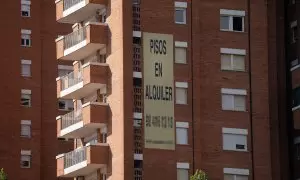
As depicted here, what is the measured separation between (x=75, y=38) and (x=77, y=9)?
1809 mm

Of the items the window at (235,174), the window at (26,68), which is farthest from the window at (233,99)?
the window at (26,68)

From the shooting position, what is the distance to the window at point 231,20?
88.6 m

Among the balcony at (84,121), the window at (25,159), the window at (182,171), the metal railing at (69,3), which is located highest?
the metal railing at (69,3)

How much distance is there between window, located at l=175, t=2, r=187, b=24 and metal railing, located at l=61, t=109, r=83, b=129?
329 inches

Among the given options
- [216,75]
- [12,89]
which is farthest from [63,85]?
[12,89]

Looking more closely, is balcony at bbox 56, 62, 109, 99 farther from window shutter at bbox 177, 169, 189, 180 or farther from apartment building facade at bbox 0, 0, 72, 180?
apartment building facade at bbox 0, 0, 72, 180

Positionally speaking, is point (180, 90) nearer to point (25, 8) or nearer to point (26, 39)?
point (26, 39)

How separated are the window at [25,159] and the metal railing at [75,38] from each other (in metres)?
18.5

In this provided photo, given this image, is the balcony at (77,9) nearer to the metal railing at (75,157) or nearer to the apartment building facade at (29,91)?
the metal railing at (75,157)

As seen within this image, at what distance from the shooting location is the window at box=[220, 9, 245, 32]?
3489 inches

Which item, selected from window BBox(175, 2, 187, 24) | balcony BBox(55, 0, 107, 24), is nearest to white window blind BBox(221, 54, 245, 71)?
window BBox(175, 2, 187, 24)

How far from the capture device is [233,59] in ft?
289

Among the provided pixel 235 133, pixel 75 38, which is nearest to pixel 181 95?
pixel 235 133

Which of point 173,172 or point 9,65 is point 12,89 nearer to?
point 9,65
